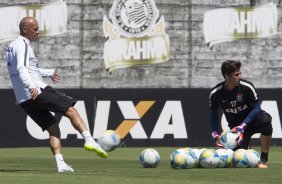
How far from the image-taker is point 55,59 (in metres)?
26.7

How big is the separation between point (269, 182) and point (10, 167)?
15.1 feet

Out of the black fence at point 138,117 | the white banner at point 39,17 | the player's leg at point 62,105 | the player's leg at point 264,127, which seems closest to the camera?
the player's leg at point 62,105

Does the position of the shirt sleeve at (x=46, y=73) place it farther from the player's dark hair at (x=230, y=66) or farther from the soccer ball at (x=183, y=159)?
the player's dark hair at (x=230, y=66)

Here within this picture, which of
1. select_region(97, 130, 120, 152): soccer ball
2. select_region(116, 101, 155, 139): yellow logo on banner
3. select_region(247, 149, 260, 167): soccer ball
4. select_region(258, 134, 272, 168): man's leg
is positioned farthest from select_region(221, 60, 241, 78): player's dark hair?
select_region(116, 101, 155, 139): yellow logo on banner

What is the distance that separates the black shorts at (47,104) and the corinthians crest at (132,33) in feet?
42.3

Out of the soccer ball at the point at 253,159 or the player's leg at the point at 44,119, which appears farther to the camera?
the soccer ball at the point at 253,159

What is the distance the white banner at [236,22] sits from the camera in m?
27.2

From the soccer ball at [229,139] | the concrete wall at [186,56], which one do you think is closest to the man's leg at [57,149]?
the soccer ball at [229,139]

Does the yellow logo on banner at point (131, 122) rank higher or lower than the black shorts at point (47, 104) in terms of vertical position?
lower

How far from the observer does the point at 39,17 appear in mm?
26391

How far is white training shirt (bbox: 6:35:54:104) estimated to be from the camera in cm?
1352

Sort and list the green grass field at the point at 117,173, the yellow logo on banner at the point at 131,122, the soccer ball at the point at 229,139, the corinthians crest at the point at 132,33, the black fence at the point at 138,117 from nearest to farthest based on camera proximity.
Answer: the green grass field at the point at 117,173 < the soccer ball at the point at 229,139 < the black fence at the point at 138,117 < the yellow logo on banner at the point at 131,122 < the corinthians crest at the point at 132,33

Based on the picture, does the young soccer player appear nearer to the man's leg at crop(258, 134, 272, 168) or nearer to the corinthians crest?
the man's leg at crop(258, 134, 272, 168)

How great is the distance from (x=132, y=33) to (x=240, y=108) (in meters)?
11.5
